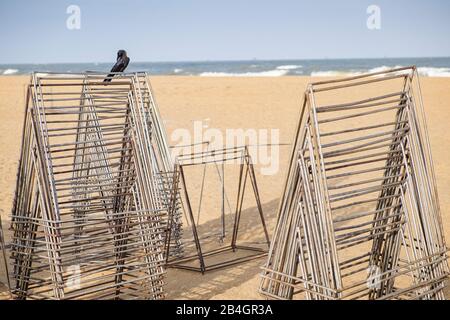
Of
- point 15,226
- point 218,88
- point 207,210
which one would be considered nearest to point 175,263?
point 15,226

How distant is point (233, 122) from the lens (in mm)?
18578

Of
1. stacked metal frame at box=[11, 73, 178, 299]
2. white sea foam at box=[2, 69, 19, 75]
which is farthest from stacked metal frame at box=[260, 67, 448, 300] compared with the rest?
white sea foam at box=[2, 69, 19, 75]

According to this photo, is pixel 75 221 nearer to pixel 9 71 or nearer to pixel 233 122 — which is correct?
pixel 233 122

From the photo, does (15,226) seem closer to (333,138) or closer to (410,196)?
(410,196)

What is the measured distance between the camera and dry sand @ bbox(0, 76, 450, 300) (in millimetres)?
6754

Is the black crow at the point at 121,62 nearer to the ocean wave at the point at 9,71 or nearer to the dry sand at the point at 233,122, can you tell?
the dry sand at the point at 233,122

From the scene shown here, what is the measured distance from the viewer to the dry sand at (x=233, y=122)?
6754 mm

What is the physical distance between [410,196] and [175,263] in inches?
124

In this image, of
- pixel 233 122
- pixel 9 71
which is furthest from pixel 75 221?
pixel 9 71

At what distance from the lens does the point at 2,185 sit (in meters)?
11.4

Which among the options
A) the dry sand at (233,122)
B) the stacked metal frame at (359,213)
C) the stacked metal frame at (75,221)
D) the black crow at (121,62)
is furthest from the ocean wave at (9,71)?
the stacked metal frame at (359,213)

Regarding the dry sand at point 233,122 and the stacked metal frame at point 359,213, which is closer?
the stacked metal frame at point 359,213
